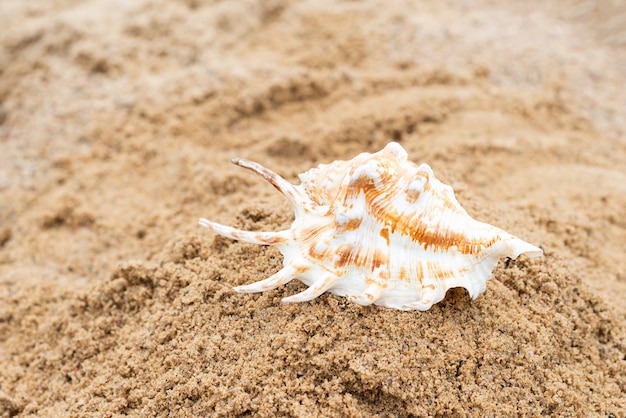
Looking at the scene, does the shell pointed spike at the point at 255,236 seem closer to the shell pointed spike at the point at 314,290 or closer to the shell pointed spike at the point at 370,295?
the shell pointed spike at the point at 314,290

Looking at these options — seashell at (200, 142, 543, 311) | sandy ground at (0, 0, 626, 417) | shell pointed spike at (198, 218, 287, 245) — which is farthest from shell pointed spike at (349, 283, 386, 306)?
shell pointed spike at (198, 218, 287, 245)

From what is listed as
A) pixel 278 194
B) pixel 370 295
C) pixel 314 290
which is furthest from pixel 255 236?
pixel 278 194

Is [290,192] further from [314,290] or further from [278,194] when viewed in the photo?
[278,194]

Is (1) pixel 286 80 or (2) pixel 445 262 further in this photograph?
(1) pixel 286 80

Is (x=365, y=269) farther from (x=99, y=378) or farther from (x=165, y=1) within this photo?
(x=165, y=1)

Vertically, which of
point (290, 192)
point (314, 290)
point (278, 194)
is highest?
point (290, 192)

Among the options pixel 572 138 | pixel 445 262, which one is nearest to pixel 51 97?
pixel 445 262

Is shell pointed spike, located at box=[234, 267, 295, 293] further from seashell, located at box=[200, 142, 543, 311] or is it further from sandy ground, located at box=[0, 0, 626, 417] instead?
sandy ground, located at box=[0, 0, 626, 417]
